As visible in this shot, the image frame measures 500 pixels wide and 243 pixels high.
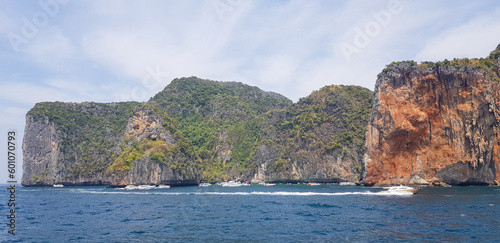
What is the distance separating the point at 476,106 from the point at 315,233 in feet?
261

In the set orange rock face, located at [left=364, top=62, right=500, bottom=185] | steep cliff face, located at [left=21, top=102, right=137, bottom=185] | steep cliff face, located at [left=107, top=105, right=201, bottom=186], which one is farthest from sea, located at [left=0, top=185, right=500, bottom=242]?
steep cliff face, located at [left=21, top=102, right=137, bottom=185]

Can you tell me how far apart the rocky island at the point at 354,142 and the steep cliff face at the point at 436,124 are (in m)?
0.25

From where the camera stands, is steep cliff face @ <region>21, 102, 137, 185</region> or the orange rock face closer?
the orange rock face

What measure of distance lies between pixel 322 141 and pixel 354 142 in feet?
52.5

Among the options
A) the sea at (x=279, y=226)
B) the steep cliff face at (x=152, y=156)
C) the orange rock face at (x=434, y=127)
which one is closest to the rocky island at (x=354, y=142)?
the orange rock face at (x=434, y=127)

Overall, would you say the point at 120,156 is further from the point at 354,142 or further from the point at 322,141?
the point at 354,142

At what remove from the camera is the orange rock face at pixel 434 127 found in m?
90.9

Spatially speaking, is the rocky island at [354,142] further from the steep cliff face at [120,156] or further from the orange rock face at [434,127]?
the steep cliff face at [120,156]

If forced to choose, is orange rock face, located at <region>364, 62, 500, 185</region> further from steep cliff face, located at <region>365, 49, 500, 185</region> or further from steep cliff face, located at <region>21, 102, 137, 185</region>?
steep cliff face, located at <region>21, 102, 137, 185</region>

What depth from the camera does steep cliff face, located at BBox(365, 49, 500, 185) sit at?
90938mm

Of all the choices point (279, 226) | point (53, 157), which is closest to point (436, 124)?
point (279, 226)

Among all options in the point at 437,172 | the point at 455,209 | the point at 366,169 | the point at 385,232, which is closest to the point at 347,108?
the point at 366,169

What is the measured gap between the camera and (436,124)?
9669 centimetres

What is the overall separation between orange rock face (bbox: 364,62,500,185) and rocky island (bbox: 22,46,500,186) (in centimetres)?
24
